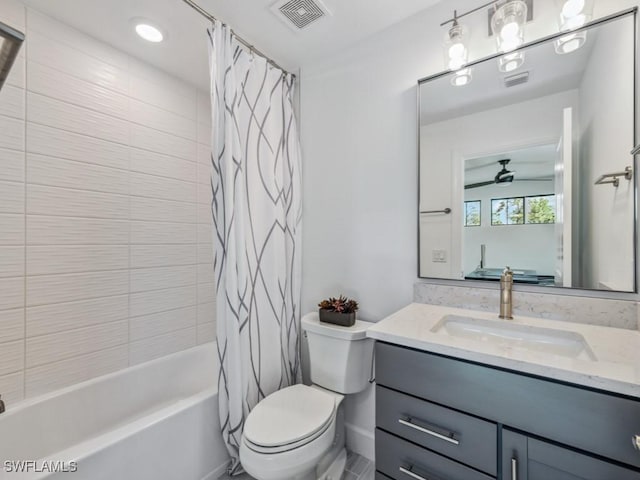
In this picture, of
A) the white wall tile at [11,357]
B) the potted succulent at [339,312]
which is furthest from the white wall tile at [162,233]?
the potted succulent at [339,312]

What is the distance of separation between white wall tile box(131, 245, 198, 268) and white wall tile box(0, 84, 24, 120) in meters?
0.85

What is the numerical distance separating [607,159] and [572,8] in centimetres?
62

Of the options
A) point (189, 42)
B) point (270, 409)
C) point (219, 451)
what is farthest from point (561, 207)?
point (189, 42)

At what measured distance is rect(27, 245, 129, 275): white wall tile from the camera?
149 centimetres

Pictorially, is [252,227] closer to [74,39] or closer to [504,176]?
[504,176]

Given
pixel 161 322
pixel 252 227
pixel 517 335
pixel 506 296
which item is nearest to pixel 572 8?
pixel 506 296

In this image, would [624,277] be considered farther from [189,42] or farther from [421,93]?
[189,42]

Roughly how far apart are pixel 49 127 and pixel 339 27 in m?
1.67

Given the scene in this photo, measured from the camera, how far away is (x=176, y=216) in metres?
2.12

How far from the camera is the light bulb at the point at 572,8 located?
113 centimetres

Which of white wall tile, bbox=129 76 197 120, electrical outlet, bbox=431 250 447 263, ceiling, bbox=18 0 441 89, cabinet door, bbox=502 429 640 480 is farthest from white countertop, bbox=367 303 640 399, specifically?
white wall tile, bbox=129 76 197 120

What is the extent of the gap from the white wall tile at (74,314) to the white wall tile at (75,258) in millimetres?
187

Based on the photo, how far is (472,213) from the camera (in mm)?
1414

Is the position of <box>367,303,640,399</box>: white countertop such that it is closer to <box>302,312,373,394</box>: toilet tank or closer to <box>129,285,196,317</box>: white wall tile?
<box>302,312,373,394</box>: toilet tank
